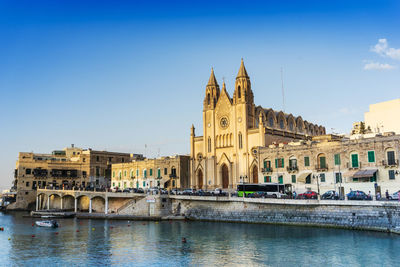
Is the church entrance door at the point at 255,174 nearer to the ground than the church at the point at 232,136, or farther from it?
nearer to the ground

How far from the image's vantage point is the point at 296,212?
51844 mm

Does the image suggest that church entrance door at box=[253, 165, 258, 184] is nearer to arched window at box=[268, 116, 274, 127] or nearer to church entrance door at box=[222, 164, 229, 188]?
church entrance door at box=[222, 164, 229, 188]

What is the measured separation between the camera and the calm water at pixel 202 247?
3497 centimetres

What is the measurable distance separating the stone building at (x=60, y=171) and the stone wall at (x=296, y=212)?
53.0 meters

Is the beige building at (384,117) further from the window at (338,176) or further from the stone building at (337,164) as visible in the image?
the window at (338,176)

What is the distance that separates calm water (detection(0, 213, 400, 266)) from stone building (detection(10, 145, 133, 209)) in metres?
54.3

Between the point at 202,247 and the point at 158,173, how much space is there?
51.4 metres

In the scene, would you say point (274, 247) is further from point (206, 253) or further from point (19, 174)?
point (19, 174)

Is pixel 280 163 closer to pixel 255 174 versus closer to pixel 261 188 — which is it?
pixel 261 188

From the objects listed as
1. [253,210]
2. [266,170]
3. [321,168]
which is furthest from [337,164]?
[253,210]

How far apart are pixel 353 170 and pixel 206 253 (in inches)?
1115

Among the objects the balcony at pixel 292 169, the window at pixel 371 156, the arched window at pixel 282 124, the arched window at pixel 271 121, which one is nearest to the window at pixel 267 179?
the balcony at pixel 292 169

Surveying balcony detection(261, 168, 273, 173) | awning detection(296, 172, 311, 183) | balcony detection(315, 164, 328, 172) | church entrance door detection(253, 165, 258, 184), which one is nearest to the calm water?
awning detection(296, 172, 311, 183)

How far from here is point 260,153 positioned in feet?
226
